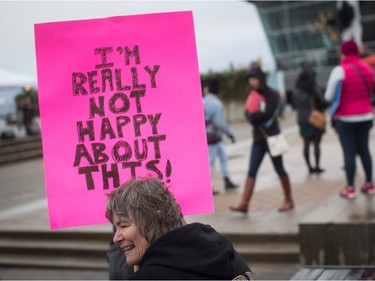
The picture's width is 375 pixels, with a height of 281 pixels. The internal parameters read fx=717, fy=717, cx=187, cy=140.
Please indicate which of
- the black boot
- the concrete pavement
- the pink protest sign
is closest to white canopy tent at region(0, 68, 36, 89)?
the concrete pavement

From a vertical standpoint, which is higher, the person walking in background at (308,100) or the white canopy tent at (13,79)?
the white canopy tent at (13,79)

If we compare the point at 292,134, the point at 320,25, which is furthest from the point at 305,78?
the point at 320,25

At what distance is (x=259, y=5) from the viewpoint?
45.8m

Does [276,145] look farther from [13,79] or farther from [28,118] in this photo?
[28,118]

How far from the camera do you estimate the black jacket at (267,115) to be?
785cm

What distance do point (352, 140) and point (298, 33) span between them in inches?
1574

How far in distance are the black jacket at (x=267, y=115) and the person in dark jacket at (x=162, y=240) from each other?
17.8 feet

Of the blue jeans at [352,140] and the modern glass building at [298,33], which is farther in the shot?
the modern glass building at [298,33]

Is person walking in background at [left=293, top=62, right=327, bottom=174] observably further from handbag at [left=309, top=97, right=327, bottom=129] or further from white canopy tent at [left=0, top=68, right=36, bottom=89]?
white canopy tent at [left=0, top=68, right=36, bottom=89]

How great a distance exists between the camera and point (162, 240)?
2.29 m

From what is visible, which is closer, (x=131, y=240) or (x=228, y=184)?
(x=131, y=240)

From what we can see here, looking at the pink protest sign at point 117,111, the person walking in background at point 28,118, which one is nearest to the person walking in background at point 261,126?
the pink protest sign at point 117,111

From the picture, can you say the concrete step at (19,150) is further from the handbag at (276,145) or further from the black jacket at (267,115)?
the handbag at (276,145)

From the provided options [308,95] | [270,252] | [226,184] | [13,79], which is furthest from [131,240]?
[13,79]
